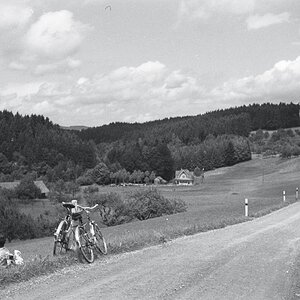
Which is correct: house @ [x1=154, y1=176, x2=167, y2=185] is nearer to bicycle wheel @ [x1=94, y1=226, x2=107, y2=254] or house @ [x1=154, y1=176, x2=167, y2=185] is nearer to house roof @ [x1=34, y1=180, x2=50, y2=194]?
house roof @ [x1=34, y1=180, x2=50, y2=194]

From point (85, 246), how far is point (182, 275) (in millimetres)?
2554

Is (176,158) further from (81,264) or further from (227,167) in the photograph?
(81,264)

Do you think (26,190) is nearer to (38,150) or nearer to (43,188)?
(43,188)

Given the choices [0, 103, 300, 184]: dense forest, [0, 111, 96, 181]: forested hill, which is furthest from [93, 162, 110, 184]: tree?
[0, 111, 96, 181]: forested hill

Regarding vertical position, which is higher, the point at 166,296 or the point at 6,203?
the point at 166,296

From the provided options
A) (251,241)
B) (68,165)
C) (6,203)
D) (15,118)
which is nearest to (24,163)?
(68,165)

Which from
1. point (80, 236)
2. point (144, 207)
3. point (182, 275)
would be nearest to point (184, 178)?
point (144, 207)

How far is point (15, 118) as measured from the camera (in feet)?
633

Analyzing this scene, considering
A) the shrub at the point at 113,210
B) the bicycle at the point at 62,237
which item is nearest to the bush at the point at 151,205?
the shrub at the point at 113,210

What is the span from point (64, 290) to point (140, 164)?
466 feet

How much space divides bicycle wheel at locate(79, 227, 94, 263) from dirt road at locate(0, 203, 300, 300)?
207 mm

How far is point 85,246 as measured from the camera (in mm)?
9805

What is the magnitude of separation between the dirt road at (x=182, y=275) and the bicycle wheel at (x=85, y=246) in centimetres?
21

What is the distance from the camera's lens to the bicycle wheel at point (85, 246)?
9484 mm
